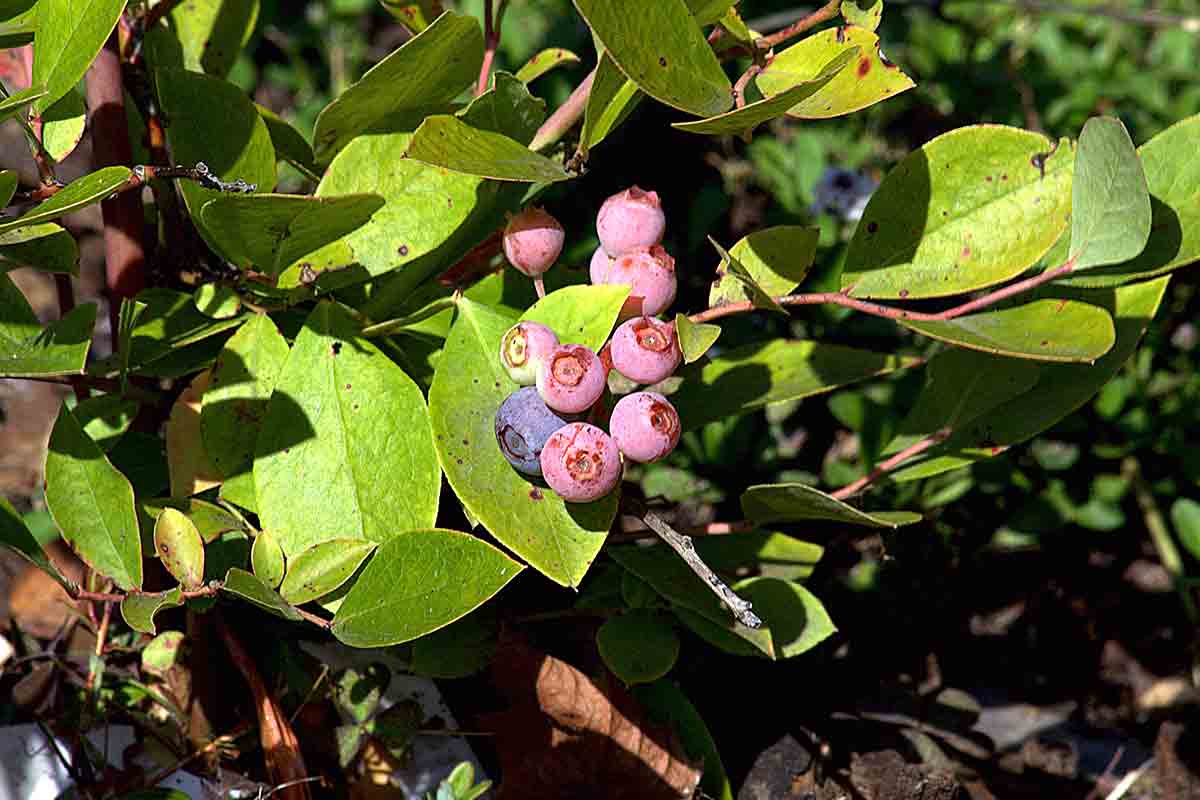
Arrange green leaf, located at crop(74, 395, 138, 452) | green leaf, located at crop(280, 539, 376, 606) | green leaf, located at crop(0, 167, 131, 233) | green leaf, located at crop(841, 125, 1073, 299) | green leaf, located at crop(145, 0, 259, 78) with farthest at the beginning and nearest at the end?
green leaf, located at crop(145, 0, 259, 78)
green leaf, located at crop(74, 395, 138, 452)
green leaf, located at crop(841, 125, 1073, 299)
green leaf, located at crop(280, 539, 376, 606)
green leaf, located at crop(0, 167, 131, 233)

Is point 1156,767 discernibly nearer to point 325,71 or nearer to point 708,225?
point 708,225

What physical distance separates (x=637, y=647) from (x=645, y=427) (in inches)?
12.4

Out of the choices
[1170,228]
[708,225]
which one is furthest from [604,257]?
[708,225]

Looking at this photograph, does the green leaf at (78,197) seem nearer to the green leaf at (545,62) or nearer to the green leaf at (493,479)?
the green leaf at (493,479)

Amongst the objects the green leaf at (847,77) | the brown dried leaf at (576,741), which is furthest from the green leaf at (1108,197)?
the brown dried leaf at (576,741)

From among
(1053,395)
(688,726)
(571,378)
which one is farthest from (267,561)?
(1053,395)

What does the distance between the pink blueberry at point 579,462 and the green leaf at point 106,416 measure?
1.45 feet

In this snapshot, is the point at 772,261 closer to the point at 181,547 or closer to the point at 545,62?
the point at 545,62

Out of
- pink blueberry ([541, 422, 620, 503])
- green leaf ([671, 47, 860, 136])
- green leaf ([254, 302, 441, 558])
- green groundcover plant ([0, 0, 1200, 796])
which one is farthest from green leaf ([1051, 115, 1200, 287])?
green leaf ([254, 302, 441, 558])

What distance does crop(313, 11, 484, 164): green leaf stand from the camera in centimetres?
88

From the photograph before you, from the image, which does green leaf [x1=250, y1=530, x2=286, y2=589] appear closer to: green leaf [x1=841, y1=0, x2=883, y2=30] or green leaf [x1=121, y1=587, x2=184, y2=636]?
green leaf [x1=121, y1=587, x2=184, y2=636]

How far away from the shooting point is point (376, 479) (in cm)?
87

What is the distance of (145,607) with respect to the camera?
0.86 metres

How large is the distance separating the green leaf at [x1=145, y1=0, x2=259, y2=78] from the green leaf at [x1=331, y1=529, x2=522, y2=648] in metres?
0.56
